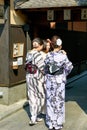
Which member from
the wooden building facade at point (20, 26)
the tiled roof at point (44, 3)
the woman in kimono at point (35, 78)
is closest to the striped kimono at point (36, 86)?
the woman in kimono at point (35, 78)

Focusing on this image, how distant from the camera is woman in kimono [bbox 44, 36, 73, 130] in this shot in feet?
26.1

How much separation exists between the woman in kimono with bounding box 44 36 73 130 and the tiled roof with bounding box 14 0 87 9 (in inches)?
85.1

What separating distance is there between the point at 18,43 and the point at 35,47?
2.38m

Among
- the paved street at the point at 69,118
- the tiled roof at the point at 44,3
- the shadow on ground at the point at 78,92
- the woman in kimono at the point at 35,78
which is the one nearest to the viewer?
the paved street at the point at 69,118

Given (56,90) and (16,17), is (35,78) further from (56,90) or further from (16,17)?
(16,17)

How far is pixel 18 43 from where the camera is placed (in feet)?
35.6

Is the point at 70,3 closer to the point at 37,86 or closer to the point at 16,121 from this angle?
the point at 37,86

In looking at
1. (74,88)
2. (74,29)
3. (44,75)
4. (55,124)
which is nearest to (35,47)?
(44,75)

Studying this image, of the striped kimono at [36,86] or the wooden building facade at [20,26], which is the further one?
the wooden building facade at [20,26]

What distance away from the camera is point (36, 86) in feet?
28.1

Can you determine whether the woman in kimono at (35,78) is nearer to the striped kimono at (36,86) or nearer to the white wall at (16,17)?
the striped kimono at (36,86)

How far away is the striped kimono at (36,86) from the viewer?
27.7 feet

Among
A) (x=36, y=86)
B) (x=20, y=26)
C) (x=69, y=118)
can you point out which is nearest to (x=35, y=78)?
(x=36, y=86)

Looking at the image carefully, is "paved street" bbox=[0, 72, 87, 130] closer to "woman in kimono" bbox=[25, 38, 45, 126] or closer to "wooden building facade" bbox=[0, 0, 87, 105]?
"woman in kimono" bbox=[25, 38, 45, 126]
